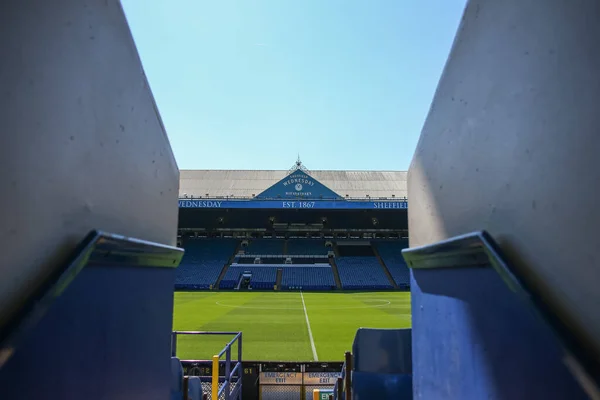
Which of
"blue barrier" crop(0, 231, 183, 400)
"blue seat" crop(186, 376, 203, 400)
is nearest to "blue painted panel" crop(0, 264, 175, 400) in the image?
"blue barrier" crop(0, 231, 183, 400)

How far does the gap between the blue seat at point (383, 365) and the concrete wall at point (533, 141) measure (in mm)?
2269

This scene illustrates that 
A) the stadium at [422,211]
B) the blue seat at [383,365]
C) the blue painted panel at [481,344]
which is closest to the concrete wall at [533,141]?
the stadium at [422,211]

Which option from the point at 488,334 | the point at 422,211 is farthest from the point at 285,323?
the point at 488,334

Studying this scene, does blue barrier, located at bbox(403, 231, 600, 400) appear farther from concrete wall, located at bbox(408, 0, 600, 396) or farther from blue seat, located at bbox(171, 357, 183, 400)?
blue seat, located at bbox(171, 357, 183, 400)

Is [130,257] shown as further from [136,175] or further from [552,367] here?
[552,367]

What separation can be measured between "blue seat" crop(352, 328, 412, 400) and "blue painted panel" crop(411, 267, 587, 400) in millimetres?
1622

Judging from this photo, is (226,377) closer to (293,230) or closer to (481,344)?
(481,344)

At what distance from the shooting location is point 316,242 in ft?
130

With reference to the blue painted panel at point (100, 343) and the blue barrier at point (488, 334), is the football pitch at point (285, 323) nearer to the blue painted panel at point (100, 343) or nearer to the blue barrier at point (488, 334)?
the blue painted panel at point (100, 343)

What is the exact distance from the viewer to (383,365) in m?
3.93

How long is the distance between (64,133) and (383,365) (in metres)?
3.48

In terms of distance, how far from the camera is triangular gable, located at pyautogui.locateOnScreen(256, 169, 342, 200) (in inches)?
1251

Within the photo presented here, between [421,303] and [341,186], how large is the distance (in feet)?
128

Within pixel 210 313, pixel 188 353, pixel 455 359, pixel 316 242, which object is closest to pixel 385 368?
pixel 455 359
